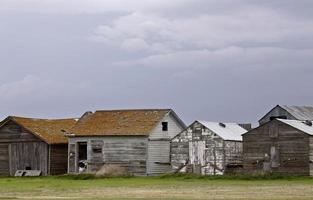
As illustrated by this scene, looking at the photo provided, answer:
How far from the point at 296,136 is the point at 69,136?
69.4 feet

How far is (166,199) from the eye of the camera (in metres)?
34.7

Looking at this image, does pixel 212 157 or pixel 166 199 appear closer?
pixel 166 199

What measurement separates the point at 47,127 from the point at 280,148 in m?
23.7

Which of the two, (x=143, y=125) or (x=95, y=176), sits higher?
(x=143, y=125)

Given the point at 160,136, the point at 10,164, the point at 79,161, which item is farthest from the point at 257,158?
the point at 10,164

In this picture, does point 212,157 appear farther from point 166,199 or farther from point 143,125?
point 166,199

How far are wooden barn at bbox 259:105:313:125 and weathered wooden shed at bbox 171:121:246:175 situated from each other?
1244 centimetres

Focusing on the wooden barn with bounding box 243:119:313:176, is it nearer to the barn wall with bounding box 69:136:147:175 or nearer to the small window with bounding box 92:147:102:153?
the barn wall with bounding box 69:136:147:175

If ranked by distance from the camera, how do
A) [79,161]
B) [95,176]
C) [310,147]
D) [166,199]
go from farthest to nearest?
1. [79,161]
2. [95,176]
3. [310,147]
4. [166,199]

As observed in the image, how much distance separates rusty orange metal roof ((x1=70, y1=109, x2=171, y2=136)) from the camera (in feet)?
221

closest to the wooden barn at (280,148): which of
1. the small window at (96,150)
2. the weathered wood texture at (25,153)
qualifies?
the small window at (96,150)

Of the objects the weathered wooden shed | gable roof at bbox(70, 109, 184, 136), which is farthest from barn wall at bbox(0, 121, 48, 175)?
the weathered wooden shed

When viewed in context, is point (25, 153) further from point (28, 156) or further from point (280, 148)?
point (280, 148)

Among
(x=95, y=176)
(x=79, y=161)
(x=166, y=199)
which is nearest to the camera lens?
(x=166, y=199)
